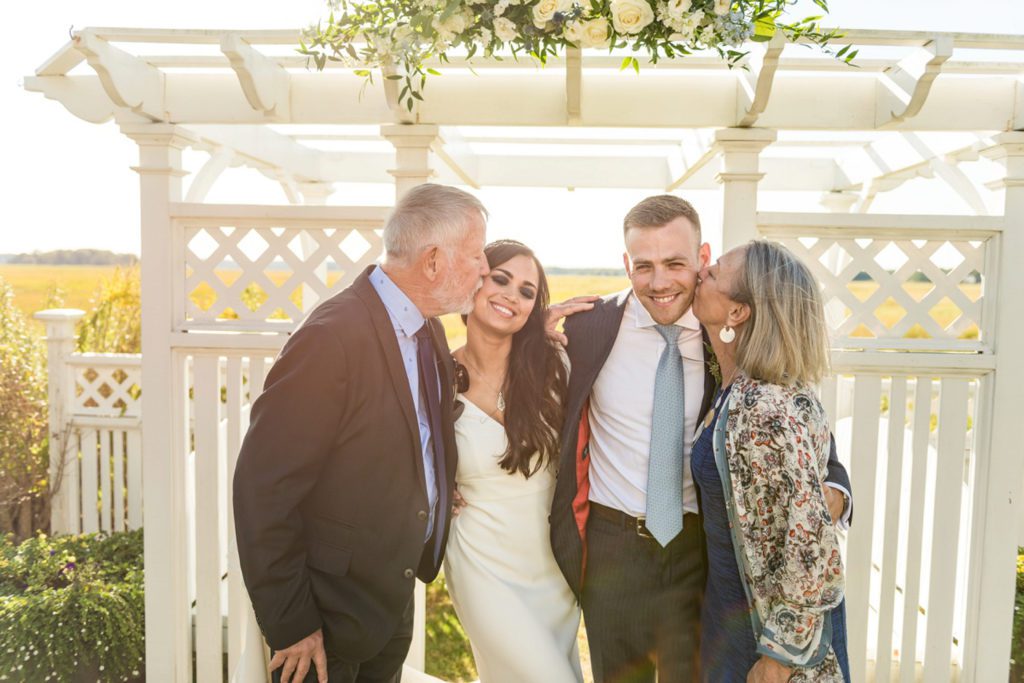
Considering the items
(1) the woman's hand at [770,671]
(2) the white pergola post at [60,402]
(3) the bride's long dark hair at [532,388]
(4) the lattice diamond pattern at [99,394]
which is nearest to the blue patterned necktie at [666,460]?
(3) the bride's long dark hair at [532,388]

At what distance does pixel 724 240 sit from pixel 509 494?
4.67 feet

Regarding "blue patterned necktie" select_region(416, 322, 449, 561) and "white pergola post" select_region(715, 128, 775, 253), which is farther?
"white pergola post" select_region(715, 128, 775, 253)

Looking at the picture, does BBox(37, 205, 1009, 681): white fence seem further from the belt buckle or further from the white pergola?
the belt buckle

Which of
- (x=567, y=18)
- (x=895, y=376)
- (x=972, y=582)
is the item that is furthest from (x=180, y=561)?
(x=972, y=582)

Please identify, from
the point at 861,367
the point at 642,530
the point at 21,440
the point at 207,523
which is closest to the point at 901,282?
the point at 861,367

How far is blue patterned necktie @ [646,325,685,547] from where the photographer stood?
2.27m

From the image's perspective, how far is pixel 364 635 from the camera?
203cm

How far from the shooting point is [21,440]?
5.77m

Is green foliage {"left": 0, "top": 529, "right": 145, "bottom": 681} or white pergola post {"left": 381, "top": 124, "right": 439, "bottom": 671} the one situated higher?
white pergola post {"left": 381, "top": 124, "right": 439, "bottom": 671}

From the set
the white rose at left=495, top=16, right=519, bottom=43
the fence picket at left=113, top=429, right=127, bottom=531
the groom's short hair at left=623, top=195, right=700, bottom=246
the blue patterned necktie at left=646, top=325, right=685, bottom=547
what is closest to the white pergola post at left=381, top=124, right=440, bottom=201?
the white rose at left=495, top=16, right=519, bottom=43

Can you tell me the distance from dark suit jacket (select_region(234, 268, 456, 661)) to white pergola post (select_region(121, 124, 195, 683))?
153 cm

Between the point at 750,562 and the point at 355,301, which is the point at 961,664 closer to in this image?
the point at 750,562

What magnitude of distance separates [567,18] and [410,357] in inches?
43.9

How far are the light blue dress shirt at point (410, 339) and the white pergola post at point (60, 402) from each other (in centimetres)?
464
